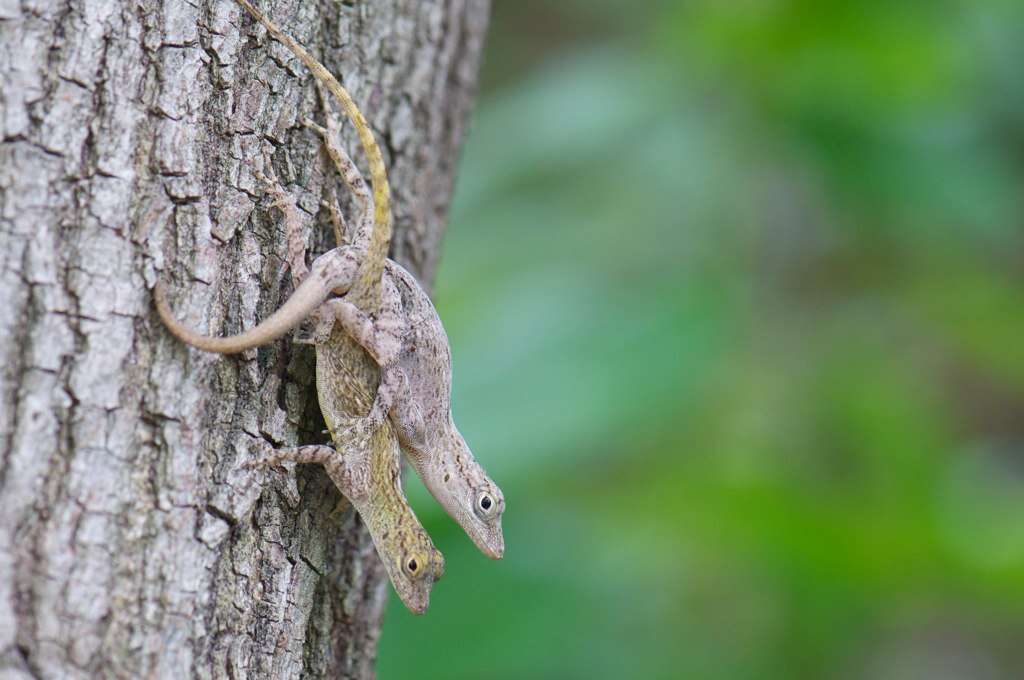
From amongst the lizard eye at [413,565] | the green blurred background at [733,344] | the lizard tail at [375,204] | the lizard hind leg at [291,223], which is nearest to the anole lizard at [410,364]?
the lizard tail at [375,204]

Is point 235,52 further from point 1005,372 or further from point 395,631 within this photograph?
point 1005,372

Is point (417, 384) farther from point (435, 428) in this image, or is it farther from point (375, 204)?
point (375, 204)

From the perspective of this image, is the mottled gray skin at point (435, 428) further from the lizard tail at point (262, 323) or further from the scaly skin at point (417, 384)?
the lizard tail at point (262, 323)

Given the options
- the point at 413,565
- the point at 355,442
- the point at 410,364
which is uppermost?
the point at 410,364

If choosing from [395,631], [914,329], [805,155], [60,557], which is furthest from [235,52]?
[914,329]

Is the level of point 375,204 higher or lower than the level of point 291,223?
higher

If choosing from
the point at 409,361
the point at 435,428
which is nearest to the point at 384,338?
the point at 409,361

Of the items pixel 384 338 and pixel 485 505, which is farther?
pixel 485 505
